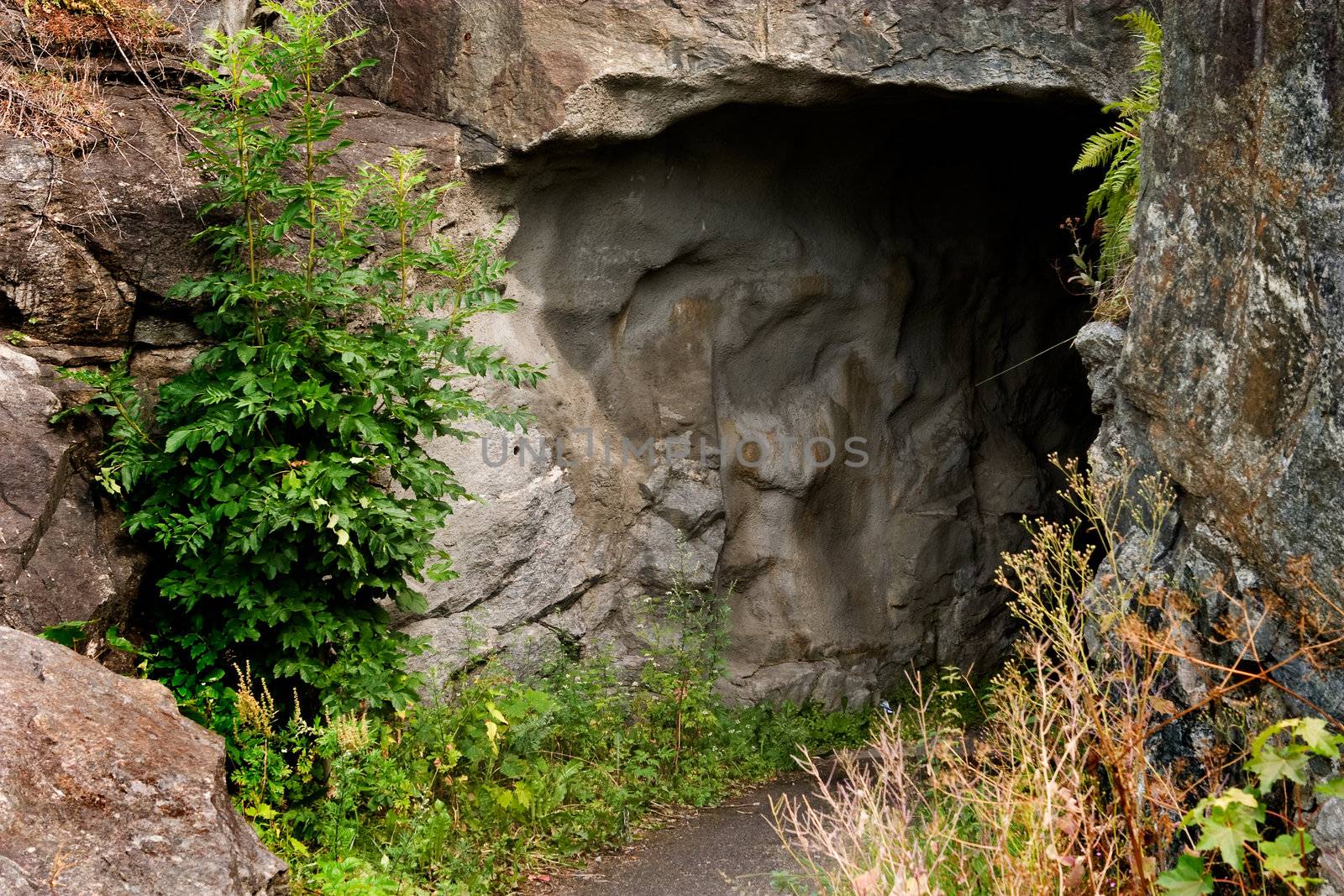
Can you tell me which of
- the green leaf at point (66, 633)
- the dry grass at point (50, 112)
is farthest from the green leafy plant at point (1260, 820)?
the dry grass at point (50, 112)

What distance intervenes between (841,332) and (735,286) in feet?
2.66

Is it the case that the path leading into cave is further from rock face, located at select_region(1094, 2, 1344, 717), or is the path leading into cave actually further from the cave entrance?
rock face, located at select_region(1094, 2, 1344, 717)

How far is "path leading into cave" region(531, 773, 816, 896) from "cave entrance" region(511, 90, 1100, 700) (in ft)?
4.75

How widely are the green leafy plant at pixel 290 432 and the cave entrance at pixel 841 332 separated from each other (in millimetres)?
1805

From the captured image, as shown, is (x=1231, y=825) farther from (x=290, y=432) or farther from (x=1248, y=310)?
(x=290, y=432)

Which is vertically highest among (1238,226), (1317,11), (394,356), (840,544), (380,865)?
(1317,11)

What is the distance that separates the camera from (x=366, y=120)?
613cm

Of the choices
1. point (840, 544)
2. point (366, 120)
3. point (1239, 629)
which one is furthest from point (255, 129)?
point (840, 544)

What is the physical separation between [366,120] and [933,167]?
357 cm

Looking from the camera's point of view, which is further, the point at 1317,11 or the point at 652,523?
the point at 652,523

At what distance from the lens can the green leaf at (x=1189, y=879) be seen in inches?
113

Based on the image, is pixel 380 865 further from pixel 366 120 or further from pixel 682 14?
pixel 682 14

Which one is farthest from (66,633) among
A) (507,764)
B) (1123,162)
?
(1123,162)

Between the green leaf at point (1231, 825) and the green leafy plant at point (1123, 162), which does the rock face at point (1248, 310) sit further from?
the green leafy plant at point (1123, 162)
